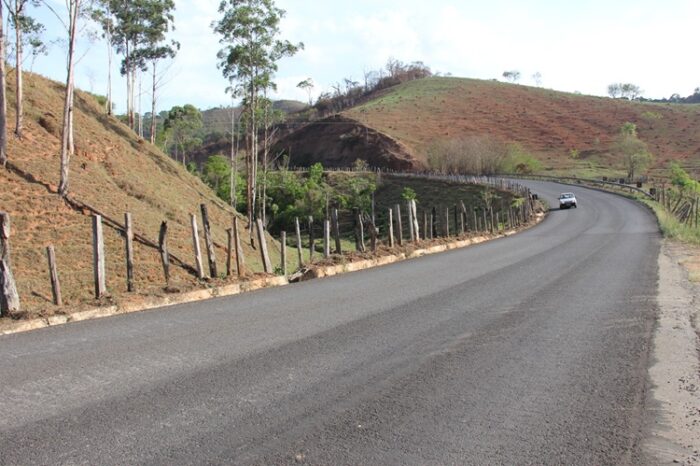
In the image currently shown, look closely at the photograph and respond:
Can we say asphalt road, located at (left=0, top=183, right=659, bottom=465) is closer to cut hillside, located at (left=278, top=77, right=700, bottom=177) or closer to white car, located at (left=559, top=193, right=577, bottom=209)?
white car, located at (left=559, top=193, right=577, bottom=209)

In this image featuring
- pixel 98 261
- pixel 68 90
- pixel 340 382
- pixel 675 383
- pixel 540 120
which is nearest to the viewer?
pixel 340 382

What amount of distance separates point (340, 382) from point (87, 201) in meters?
20.9

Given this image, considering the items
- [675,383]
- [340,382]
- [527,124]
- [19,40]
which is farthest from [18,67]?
[527,124]

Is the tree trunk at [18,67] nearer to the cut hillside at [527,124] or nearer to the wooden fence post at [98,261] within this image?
the wooden fence post at [98,261]

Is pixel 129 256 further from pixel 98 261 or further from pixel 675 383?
pixel 675 383

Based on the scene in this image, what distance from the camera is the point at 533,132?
134 metres

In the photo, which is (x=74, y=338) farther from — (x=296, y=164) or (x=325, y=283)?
(x=296, y=164)

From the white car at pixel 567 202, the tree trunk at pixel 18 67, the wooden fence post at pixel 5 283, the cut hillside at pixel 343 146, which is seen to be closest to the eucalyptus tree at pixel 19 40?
the tree trunk at pixel 18 67

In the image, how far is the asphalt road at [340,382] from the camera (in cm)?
505

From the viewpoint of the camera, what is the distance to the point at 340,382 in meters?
6.78

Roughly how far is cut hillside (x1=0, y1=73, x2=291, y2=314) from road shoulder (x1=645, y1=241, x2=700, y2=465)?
9500 mm

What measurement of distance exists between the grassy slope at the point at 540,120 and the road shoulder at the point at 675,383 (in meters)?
98.9

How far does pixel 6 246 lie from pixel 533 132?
131472mm

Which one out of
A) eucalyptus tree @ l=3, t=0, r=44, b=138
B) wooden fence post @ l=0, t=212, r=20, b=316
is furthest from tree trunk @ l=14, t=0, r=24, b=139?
wooden fence post @ l=0, t=212, r=20, b=316
